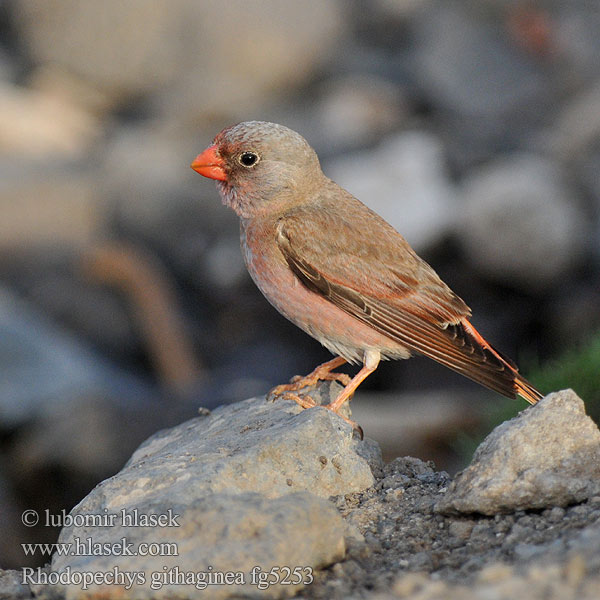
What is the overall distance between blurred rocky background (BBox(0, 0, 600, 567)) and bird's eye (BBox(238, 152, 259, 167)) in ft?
9.02

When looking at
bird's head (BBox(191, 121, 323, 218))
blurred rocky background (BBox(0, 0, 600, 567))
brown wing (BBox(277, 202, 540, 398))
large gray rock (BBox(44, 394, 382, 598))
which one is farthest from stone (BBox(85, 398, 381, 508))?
blurred rocky background (BBox(0, 0, 600, 567))

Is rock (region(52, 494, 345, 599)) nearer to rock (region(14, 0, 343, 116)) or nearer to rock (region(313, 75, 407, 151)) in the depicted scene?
rock (region(313, 75, 407, 151))

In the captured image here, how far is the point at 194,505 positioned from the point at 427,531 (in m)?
1.09

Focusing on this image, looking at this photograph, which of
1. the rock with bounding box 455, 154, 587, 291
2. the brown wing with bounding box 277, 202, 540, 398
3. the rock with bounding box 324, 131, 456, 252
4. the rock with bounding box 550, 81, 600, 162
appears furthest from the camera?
the rock with bounding box 550, 81, 600, 162

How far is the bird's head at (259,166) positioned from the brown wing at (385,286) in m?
0.20

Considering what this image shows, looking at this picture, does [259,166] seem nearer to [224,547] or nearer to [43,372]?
[224,547]

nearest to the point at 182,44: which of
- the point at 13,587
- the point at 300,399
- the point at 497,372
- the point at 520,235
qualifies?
the point at 520,235

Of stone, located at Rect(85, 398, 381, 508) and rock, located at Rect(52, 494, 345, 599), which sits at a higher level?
stone, located at Rect(85, 398, 381, 508)

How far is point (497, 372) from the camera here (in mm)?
5852

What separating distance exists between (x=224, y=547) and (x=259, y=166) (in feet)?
10.5

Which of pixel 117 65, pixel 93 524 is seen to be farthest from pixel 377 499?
pixel 117 65

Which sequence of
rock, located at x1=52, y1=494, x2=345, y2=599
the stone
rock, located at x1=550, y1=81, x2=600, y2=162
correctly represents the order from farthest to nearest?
rock, located at x1=550, y1=81, x2=600, y2=162
the stone
rock, located at x1=52, y1=494, x2=345, y2=599

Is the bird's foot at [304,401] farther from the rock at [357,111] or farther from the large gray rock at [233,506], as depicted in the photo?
the rock at [357,111]

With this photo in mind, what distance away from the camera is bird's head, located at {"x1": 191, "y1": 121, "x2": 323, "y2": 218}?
6340mm
